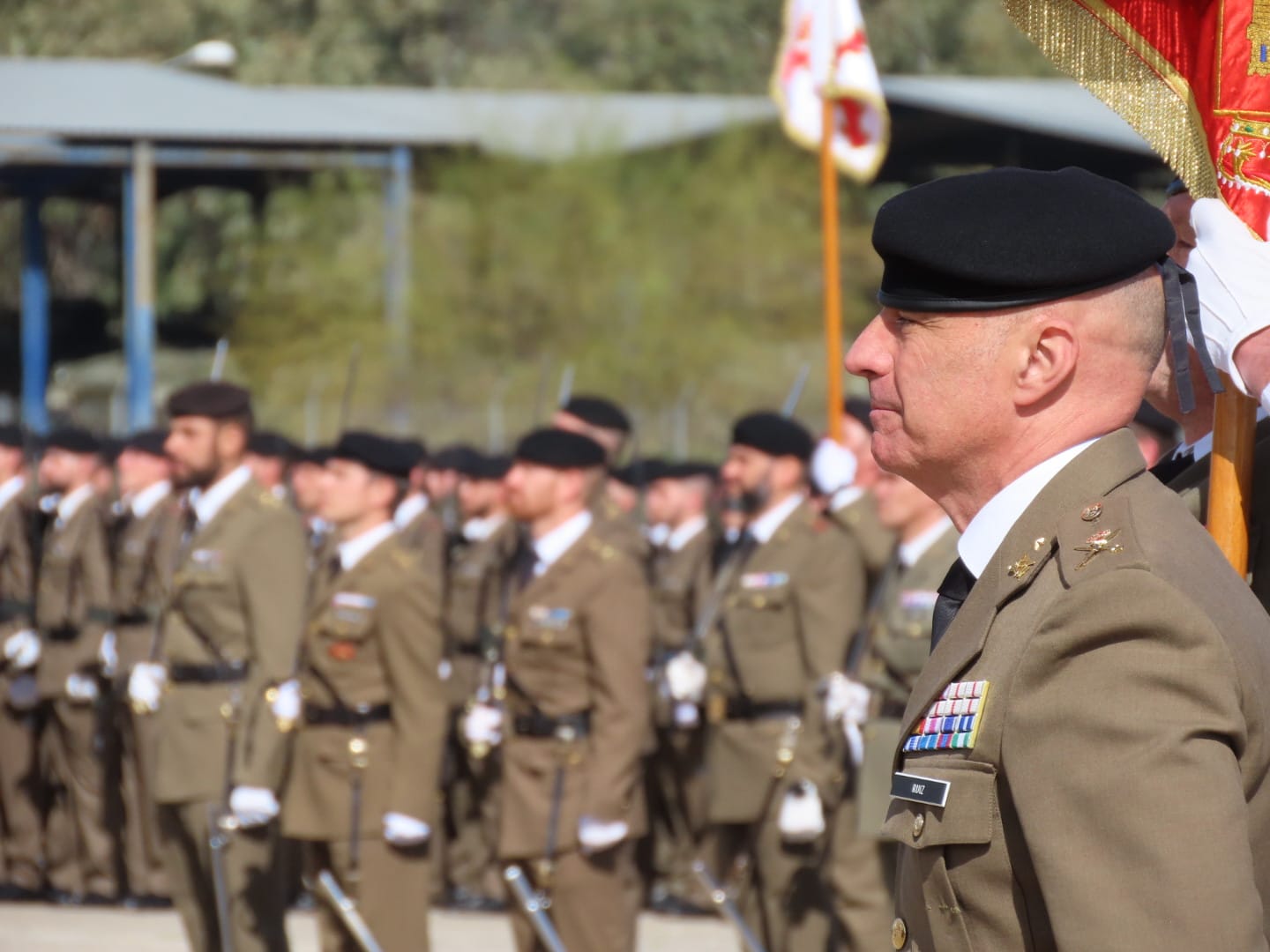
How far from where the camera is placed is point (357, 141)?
66.8 feet

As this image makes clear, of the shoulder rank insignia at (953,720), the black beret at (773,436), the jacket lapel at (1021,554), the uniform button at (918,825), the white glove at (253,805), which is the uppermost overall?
the jacket lapel at (1021,554)

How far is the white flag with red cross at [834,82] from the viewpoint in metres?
8.42

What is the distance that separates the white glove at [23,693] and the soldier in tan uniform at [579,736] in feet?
14.0

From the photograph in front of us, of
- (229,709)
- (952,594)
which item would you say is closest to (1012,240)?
(952,594)

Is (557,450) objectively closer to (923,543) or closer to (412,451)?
(412,451)

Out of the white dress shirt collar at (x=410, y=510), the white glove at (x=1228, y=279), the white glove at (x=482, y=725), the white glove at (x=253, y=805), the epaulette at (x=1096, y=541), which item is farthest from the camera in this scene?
the white dress shirt collar at (x=410, y=510)

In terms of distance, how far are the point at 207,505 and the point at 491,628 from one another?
2648 millimetres

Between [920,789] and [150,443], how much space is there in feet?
27.0

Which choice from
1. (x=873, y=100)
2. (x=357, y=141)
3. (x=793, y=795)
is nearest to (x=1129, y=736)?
(x=793, y=795)

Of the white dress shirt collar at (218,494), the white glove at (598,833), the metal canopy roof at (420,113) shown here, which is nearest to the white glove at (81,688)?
the white dress shirt collar at (218,494)

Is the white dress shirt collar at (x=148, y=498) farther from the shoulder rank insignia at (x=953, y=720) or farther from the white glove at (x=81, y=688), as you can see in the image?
the shoulder rank insignia at (x=953, y=720)

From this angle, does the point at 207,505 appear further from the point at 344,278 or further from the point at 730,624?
the point at 344,278

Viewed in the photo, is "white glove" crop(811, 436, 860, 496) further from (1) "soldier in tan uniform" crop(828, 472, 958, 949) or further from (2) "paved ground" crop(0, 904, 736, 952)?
(2) "paved ground" crop(0, 904, 736, 952)

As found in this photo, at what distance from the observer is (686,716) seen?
328 inches
